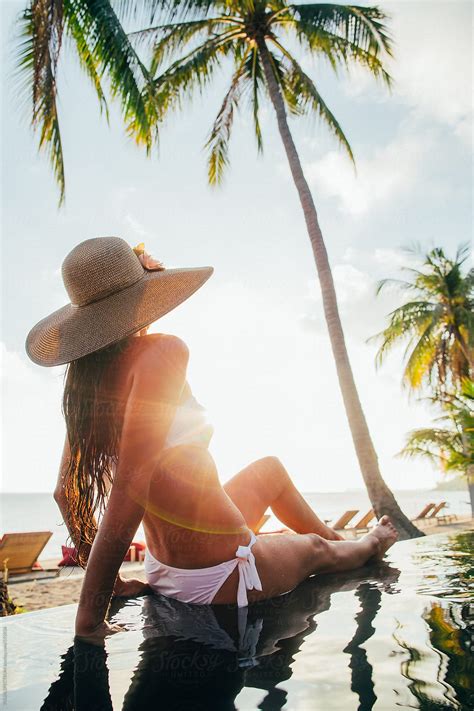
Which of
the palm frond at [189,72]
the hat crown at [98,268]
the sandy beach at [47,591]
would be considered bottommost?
the sandy beach at [47,591]

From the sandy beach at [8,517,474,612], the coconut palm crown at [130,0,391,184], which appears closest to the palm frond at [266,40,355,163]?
the coconut palm crown at [130,0,391,184]

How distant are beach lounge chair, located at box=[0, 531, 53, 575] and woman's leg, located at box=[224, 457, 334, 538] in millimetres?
10482

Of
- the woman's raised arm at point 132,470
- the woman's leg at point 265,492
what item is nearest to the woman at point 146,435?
the woman's raised arm at point 132,470

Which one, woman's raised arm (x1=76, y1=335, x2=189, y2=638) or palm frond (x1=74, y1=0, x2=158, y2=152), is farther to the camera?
palm frond (x1=74, y1=0, x2=158, y2=152)

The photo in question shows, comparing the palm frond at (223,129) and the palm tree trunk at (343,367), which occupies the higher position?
the palm frond at (223,129)

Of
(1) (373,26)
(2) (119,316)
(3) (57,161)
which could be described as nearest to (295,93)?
(1) (373,26)

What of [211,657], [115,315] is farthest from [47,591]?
[211,657]

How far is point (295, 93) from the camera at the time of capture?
416 inches

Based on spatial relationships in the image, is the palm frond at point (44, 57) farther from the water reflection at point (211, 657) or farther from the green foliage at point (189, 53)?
the water reflection at point (211, 657)

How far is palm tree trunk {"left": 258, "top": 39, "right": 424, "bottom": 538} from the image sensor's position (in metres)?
7.41

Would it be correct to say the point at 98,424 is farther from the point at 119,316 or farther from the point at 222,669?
the point at 222,669

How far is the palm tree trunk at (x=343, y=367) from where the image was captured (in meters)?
7.41

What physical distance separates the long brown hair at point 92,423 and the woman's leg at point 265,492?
1.87 ft

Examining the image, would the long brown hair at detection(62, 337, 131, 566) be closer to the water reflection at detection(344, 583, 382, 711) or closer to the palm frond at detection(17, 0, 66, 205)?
the water reflection at detection(344, 583, 382, 711)
